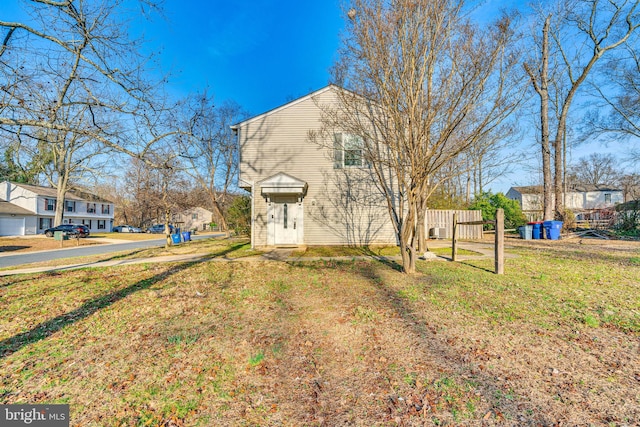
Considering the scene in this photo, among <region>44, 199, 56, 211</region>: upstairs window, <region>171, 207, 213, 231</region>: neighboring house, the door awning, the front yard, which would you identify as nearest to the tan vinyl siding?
the door awning

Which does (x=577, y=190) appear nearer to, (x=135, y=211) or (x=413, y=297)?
(x=413, y=297)

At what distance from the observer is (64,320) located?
4.48 meters

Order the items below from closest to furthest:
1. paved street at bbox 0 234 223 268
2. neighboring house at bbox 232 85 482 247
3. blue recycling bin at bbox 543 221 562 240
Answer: paved street at bbox 0 234 223 268
neighboring house at bbox 232 85 482 247
blue recycling bin at bbox 543 221 562 240

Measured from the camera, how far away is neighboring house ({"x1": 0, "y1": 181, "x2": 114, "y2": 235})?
3325 cm

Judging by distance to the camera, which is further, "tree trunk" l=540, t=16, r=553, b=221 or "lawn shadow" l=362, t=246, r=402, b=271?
"tree trunk" l=540, t=16, r=553, b=221

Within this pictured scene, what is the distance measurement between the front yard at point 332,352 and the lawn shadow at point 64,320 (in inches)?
1.3

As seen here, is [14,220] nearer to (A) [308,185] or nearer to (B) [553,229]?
(A) [308,185]

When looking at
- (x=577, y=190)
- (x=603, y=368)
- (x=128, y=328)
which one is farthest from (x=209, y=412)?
(x=577, y=190)

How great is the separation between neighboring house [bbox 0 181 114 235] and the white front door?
3849cm

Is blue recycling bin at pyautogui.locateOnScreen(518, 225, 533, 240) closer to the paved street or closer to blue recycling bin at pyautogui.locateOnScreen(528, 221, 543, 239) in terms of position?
blue recycling bin at pyautogui.locateOnScreen(528, 221, 543, 239)

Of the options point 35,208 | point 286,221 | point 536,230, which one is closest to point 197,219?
point 35,208

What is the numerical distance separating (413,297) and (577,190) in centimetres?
5522

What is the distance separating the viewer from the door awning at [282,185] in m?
11.9

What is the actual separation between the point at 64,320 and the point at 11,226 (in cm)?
4369
